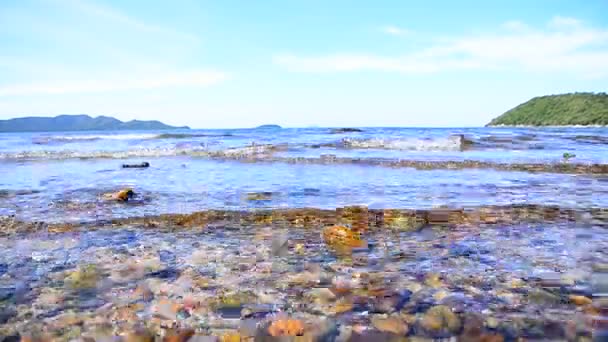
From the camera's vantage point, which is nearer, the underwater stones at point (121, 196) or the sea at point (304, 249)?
the sea at point (304, 249)

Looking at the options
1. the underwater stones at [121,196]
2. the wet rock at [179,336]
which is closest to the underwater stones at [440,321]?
the wet rock at [179,336]

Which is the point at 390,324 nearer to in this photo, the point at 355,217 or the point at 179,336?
the point at 179,336

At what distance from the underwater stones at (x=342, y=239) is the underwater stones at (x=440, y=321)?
1678 millimetres

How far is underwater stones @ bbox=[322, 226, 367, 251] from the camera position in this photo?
4.76 metres

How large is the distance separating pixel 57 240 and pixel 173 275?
2.19m

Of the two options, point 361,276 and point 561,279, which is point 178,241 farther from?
point 561,279

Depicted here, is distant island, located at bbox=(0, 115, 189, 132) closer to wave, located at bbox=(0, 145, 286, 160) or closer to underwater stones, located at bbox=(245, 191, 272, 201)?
wave, located at bbox=(0, 145, 286, 160)

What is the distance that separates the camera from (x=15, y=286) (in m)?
3.64

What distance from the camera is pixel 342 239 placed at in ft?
16.1

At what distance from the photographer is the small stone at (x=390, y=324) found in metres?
2.77

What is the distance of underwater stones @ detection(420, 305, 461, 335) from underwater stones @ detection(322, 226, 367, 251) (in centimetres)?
168

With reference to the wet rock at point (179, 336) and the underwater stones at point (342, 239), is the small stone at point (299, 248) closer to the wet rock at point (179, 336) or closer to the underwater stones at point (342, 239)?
the underwater stones at point (342, 239)

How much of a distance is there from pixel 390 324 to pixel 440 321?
321mm

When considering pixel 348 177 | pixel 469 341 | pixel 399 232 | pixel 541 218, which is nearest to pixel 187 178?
pixel 348 177
